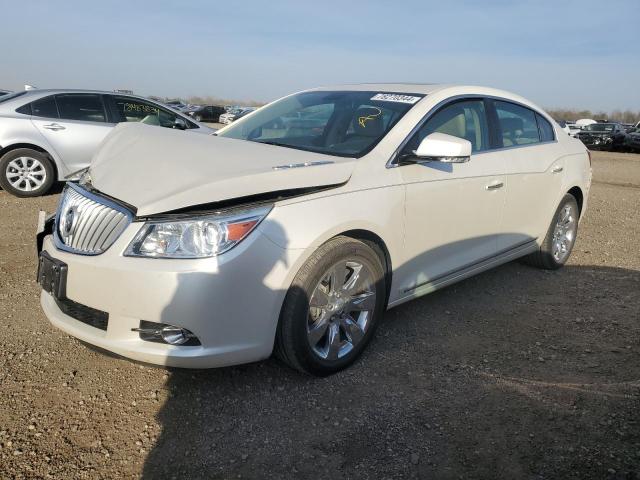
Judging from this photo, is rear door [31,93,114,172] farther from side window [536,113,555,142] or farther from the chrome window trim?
side window [536,113,555,142]

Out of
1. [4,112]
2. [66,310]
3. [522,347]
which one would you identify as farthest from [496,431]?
[4,112]

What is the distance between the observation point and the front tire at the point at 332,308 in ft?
8.83

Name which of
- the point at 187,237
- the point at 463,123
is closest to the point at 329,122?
the point at 463,123

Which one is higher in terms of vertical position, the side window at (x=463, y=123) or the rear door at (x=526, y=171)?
the side window at (x=463, y=123)

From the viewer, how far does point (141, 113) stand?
8148 millimetres

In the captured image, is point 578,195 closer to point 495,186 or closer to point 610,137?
point 495,186

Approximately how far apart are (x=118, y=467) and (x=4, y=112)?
21.6 ft

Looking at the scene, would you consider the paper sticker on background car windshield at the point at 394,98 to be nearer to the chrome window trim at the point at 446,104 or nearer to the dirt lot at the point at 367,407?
the chrome window trim at the point at 446,104

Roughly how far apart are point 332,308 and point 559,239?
10.3ft

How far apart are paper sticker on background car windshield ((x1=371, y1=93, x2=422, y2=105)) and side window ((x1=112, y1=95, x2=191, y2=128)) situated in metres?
A: 5.11

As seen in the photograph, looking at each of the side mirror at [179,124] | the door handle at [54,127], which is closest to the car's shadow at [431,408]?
the side mirror at [179,124]

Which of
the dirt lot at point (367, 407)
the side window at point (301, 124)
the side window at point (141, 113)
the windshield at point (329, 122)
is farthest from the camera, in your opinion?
the side window at point (141, 113)

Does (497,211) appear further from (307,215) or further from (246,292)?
(246,292)

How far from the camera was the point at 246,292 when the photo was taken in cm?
247
